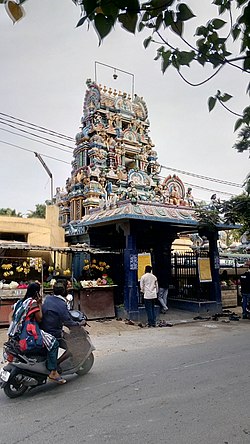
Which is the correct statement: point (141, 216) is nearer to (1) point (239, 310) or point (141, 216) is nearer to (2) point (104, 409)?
(1) point (239, 310)

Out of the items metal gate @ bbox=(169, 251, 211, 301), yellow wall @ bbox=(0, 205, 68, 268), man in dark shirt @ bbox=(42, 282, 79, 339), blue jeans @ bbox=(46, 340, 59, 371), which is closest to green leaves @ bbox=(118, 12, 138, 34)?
man in dark shirt @ bbox=(42, 282, 79, 339)

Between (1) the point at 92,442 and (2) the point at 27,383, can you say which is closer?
(1) the point at 92,442

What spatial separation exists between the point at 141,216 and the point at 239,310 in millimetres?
6147

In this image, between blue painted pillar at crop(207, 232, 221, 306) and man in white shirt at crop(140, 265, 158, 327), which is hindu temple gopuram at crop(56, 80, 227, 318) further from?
man in white shirt at crop(140, 265, 158, 327)

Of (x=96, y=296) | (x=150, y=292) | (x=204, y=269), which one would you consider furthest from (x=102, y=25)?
(x=204, y=269)

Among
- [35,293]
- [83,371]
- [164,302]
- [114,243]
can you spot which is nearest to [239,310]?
[164,302]

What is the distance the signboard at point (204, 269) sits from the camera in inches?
516

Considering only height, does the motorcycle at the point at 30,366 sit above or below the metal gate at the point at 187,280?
below

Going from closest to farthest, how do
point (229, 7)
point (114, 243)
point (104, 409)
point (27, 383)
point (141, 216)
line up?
point (229, 7), point (104, 409), point (27, 383), point (141, 216), point (114, 243)

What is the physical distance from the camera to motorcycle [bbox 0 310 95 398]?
4773 mm

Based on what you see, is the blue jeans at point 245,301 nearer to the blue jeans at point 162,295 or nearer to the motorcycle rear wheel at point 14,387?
the blue jeans at point 162,295

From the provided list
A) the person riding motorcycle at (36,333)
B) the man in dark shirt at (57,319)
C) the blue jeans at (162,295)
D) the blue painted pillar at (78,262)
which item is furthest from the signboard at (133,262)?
the person riding motorcycle at (36,333)

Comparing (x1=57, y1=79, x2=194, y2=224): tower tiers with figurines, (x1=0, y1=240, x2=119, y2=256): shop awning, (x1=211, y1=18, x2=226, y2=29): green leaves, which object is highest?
(x1=57, y1=79, x2=194, y2=224): tower tiers with figurines

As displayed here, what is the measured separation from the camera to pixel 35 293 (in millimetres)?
5227
